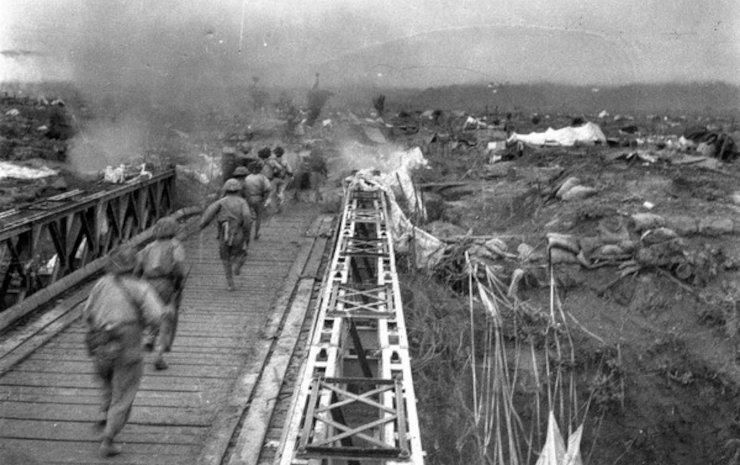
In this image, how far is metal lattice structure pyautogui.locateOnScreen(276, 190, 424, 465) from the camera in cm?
427

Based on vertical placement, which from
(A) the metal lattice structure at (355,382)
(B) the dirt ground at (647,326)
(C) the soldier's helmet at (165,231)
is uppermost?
(C) the soldier's helmet at (165,231)

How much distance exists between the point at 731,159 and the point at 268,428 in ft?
77.5

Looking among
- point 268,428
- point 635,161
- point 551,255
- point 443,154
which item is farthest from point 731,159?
point 268,428

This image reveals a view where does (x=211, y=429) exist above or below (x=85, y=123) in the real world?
below

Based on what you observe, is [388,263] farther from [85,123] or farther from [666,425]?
[85,123]

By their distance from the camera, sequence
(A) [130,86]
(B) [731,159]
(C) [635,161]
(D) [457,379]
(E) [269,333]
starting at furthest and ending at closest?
(B) [731,159], (C) [635,161], (A) [130,86], (D) [457,379], (E) [269,333]

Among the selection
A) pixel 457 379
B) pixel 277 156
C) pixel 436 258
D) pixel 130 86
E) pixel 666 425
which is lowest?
pixel 666 425

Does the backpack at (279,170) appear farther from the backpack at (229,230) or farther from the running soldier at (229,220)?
the backpack at (229,230)

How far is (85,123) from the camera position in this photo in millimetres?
21516

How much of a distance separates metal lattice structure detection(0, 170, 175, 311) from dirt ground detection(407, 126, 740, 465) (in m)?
5.31

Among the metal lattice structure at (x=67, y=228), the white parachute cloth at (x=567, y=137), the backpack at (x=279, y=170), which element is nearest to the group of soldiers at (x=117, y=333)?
the metal lattice structure at (x=67, y=228)

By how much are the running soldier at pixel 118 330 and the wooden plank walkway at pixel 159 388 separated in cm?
41

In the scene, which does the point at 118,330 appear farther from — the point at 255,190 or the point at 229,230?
the point at 255,190

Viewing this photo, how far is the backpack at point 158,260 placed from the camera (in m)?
6.30
